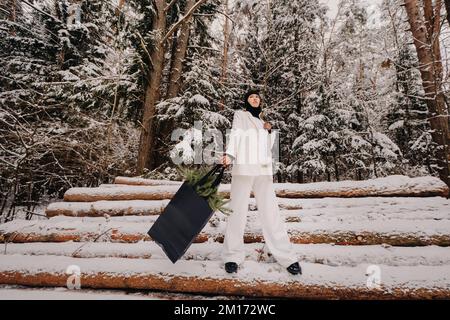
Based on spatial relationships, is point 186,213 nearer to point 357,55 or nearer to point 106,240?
point 106,240

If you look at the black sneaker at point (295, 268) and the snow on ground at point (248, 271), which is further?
the black sneaker at point (295, 268)

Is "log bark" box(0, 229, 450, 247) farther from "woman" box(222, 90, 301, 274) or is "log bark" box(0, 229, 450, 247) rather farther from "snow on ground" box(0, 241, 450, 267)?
"woman" box(222, 90, 301, 274)

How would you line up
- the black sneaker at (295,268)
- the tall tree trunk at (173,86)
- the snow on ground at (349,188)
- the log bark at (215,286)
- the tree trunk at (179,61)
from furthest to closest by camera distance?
the tree trunk at (179,61) < the tall tree trunk at (173,86) < the snow on ground at (349,188) < the black sneaker at (295,268) < the log bark at (215,286)

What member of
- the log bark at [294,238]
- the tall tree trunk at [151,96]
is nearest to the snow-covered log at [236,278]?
the log bark at [294,238]

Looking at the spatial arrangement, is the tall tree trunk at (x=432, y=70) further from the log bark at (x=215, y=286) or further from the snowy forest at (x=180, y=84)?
the log bark at (x=215, y=286)

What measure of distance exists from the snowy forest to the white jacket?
196 inches

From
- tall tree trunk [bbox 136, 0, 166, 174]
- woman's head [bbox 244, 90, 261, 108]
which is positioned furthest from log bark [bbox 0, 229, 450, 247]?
tall tree trunk [bbox 136, 0, 166, 174]

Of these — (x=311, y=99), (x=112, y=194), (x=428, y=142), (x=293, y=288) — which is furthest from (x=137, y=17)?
(x=428, y=142)

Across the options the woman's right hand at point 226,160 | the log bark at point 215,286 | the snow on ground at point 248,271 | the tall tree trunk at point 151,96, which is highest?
the tall tree trunk at point 151,96

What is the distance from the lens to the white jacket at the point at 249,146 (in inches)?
122

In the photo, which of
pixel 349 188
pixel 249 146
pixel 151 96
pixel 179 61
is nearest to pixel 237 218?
pixel 249 146

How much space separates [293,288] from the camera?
270 cm

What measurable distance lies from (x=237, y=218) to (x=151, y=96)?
6.91 metres

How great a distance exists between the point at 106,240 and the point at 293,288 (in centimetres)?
274
